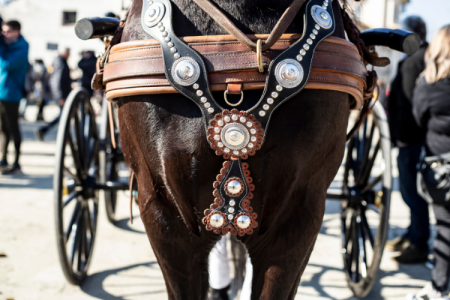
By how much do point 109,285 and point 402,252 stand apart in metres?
2.22

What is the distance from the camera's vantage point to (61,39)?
2527 centimetres

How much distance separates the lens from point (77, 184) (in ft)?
9.14

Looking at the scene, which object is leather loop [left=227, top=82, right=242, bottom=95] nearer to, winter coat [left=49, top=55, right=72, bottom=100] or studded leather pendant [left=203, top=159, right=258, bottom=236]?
studded leather pendant [left=203, top=159, right=258, bottom=236]

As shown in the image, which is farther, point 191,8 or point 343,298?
point 343,298

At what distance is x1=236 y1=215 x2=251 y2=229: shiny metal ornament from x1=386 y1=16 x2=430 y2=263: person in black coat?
2.64 metres

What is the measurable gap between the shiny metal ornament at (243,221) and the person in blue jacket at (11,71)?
5036 mm

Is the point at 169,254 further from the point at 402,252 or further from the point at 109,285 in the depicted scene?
the point at 402,252

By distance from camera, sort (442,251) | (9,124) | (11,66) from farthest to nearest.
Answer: (9,124) → (11,66) → (442,251)

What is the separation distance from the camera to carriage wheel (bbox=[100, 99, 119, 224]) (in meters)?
3.36

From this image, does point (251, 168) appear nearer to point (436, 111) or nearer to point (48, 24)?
point (436, 111)

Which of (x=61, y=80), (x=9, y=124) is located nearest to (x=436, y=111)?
(x=9, y=124)

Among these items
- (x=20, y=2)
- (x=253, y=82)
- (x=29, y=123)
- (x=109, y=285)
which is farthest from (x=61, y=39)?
(x=253, y=82)

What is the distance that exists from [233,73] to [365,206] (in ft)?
6.73

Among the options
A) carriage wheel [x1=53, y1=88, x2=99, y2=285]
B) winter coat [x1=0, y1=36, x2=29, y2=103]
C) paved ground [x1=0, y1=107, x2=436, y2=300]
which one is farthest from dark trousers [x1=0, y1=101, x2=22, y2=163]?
carriage wheel [x1=53, y1=88, x2=99, y2=285]
